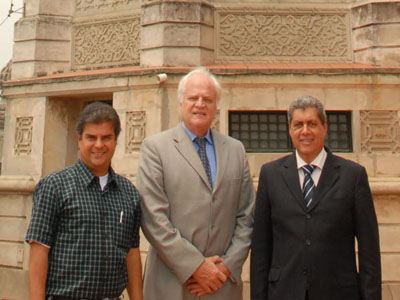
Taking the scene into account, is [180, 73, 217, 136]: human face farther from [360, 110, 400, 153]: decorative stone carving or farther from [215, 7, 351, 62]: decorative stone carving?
[215, 7, 351, 62]: decorative stone carving

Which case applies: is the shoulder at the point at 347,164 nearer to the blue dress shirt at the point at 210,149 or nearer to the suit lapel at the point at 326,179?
the suit lapel at the point at 326,179

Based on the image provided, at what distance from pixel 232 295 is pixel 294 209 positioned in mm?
765

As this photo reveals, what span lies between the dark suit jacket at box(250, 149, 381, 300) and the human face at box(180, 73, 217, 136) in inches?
28.0

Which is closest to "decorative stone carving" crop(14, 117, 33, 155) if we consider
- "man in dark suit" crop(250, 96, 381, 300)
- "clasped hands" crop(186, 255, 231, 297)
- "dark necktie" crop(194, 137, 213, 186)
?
"dark necktie" crop(194, 137, 213, 186)

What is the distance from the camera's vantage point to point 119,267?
94.4 inches

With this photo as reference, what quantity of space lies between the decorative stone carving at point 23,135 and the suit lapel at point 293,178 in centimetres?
550

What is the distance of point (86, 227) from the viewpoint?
2.30m

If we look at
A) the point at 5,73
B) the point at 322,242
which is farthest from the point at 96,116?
the point at 5,73

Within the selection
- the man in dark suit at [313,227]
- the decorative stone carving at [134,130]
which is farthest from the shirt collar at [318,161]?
the decorative stone carving at [134,130]

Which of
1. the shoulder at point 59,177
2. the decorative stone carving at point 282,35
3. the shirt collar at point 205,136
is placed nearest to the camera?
the shoulder at point 59,177

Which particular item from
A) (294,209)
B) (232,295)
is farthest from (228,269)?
(294,209)

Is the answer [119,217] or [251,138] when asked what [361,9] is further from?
[119,217]

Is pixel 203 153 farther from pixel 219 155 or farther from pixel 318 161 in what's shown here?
pixel 318 161

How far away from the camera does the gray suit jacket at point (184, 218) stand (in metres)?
2.66
